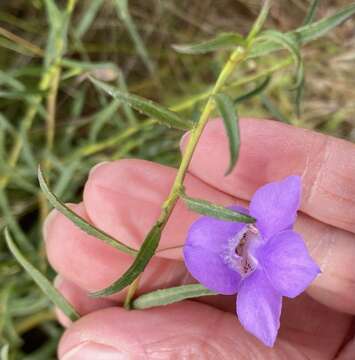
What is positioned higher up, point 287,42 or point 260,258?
point 287,42

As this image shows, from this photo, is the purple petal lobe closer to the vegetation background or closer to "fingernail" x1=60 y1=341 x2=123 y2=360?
"fingernail" x1=60 y1=341 x2=123 y2=360

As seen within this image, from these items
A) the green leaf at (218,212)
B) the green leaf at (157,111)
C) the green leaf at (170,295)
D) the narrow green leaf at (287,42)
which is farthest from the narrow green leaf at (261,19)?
the green leaf at (170,295)

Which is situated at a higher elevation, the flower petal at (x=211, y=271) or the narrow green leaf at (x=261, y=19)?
the narrow green leaf at (x=261, y=19)

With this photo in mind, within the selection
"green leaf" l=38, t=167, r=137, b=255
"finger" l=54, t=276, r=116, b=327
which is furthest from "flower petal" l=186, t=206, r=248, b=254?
"finger" l=54, t=276, r=116, b=327

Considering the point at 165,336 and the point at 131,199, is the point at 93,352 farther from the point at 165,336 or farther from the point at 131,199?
the point at 131,199

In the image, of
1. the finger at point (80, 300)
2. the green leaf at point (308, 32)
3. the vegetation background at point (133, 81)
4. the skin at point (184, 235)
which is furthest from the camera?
the vegetation background at point (133, 81)

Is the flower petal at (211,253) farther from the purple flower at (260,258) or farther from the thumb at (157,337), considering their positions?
the thumb at (157,337)

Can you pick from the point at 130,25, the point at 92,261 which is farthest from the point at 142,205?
the point at 130,25
